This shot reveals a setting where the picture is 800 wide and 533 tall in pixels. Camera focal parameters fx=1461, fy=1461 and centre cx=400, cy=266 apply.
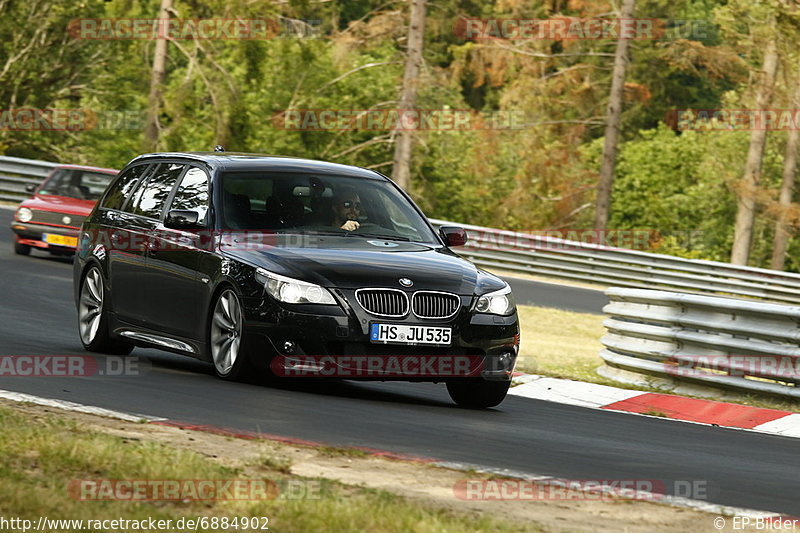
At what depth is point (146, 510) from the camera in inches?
209

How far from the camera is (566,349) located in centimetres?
1767

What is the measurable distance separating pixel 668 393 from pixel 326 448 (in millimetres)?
6064

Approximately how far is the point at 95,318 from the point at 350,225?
256 cm

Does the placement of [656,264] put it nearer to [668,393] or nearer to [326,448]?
[668,393]

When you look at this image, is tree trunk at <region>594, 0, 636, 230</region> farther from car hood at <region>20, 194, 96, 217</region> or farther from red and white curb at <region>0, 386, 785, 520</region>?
red and white curb at <region>0, 386, 785, 520</region>

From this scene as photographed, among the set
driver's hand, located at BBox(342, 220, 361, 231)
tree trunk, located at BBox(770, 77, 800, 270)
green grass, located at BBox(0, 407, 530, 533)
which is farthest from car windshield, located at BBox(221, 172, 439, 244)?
tree trunk, located at BBox(770, 77, 800, 270)

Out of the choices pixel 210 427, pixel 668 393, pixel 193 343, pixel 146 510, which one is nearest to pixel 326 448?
pixel 210 427

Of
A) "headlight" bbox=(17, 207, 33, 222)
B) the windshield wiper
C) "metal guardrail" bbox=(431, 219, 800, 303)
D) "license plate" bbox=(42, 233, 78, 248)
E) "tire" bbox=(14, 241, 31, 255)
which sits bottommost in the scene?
"metal guardrail" bbox=(431, 219, 800, 303)

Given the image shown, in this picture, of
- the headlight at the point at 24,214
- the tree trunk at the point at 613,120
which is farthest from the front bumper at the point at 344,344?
the tree trunk at the point at 613,120

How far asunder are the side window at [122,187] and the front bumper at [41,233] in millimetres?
9436

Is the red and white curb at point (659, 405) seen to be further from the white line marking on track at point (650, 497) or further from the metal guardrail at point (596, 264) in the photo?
the metal guardrail at point (596, 264)

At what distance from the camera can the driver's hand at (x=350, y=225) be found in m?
10.5

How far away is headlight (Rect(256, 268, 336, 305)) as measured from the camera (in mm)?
9406

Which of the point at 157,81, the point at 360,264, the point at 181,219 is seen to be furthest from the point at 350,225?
the point at 157,81
